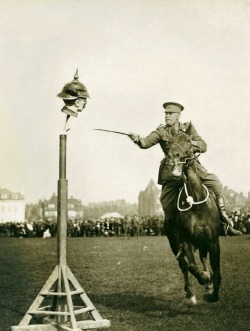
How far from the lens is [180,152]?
9898 mm

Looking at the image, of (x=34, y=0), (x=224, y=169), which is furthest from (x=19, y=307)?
(x=34, y=0)

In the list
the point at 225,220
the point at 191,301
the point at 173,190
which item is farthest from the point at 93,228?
the point at 173,190

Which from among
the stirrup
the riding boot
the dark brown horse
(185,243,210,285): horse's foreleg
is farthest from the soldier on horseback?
(185,243,210,285): horse's foreleg

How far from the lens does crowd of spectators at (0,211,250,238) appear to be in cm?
4756

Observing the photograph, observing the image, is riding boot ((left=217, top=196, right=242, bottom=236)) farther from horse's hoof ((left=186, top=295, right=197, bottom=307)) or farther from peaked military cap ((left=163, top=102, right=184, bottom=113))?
peaked military cap ((left=163, top=102, right=184, bottom=113))

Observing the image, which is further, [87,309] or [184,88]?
[184,88]

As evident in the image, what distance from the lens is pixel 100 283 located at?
15219mm

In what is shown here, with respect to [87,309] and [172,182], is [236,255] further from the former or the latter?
[87,309]

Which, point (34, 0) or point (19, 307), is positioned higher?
point (34, 0)

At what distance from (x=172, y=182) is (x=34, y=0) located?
4.35m

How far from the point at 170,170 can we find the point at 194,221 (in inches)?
36.4

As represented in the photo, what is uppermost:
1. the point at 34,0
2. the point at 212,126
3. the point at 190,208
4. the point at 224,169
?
the point at 34,0

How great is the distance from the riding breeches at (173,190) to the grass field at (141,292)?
1.75m

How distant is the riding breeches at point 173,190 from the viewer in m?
10.6
